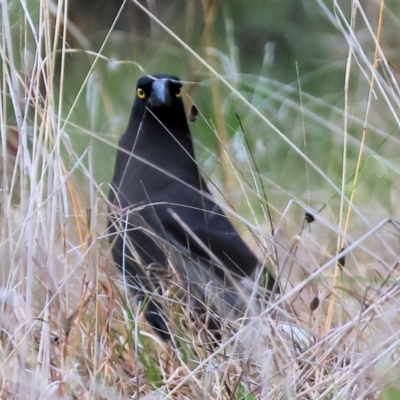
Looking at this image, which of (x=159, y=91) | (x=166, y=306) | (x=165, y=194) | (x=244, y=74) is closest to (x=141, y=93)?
(x=159, y=91)

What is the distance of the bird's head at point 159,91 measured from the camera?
5.84 ft

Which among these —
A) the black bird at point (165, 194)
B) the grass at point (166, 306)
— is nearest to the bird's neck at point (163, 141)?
the black bird at point (165, 194)

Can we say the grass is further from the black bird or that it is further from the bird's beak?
the bird's beak

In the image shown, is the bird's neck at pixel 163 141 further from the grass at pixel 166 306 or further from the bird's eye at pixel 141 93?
the grass at pixel 166 306

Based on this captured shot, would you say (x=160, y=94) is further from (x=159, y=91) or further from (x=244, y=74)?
(x=244, y=74)

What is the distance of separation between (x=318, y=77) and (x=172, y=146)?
1.79m

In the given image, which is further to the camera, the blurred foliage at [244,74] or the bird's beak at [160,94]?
the blurred foliage at [244,74]

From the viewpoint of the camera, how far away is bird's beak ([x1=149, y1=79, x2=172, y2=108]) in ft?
5.83

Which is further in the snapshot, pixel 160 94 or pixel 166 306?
pixel 160 94

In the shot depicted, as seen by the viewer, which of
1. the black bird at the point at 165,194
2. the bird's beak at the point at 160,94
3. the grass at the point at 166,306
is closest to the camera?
the grass at the point at 166,306

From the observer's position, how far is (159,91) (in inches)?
70.1

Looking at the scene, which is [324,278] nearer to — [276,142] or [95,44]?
[276,142]

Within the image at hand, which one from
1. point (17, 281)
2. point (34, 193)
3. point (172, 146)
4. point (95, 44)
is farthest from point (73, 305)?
point (95, 44)

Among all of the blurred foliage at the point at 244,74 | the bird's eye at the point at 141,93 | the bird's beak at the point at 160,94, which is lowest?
the blurred foliage at the point at 244,74
